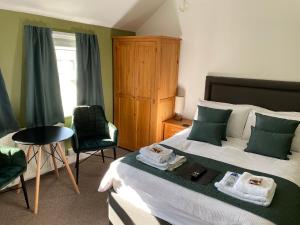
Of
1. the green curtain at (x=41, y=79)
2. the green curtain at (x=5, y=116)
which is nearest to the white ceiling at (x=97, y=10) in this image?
the green curtain at (x=41, y=79)

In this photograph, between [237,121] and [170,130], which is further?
[170,130]

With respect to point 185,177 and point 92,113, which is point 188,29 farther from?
point 185,177

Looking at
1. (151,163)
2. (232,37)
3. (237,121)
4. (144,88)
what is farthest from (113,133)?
(232,37)

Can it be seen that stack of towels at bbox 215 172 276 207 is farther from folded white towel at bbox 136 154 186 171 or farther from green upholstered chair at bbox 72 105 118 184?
green upholstered chair at bbox 72 105 118 184

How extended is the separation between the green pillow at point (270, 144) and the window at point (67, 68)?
2426 mm

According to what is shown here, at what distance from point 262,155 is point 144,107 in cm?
180

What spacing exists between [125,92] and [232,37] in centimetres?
176

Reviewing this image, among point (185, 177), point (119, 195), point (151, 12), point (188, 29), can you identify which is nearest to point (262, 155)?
point (185, 177)

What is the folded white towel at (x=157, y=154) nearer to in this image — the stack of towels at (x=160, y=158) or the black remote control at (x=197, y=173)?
the stack of towels at (x=160, y=158)

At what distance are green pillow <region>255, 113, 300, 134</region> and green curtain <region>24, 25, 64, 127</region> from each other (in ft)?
8.04

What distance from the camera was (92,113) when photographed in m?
3.28

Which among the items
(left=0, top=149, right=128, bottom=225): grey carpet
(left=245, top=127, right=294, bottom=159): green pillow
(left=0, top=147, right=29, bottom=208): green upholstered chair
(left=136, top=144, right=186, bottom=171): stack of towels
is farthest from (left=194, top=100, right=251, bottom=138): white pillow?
(left=0, top=147, right=29, bottom=208): green upholstered chair

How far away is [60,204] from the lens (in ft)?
8.31

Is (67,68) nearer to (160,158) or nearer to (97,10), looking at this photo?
(97,10)
